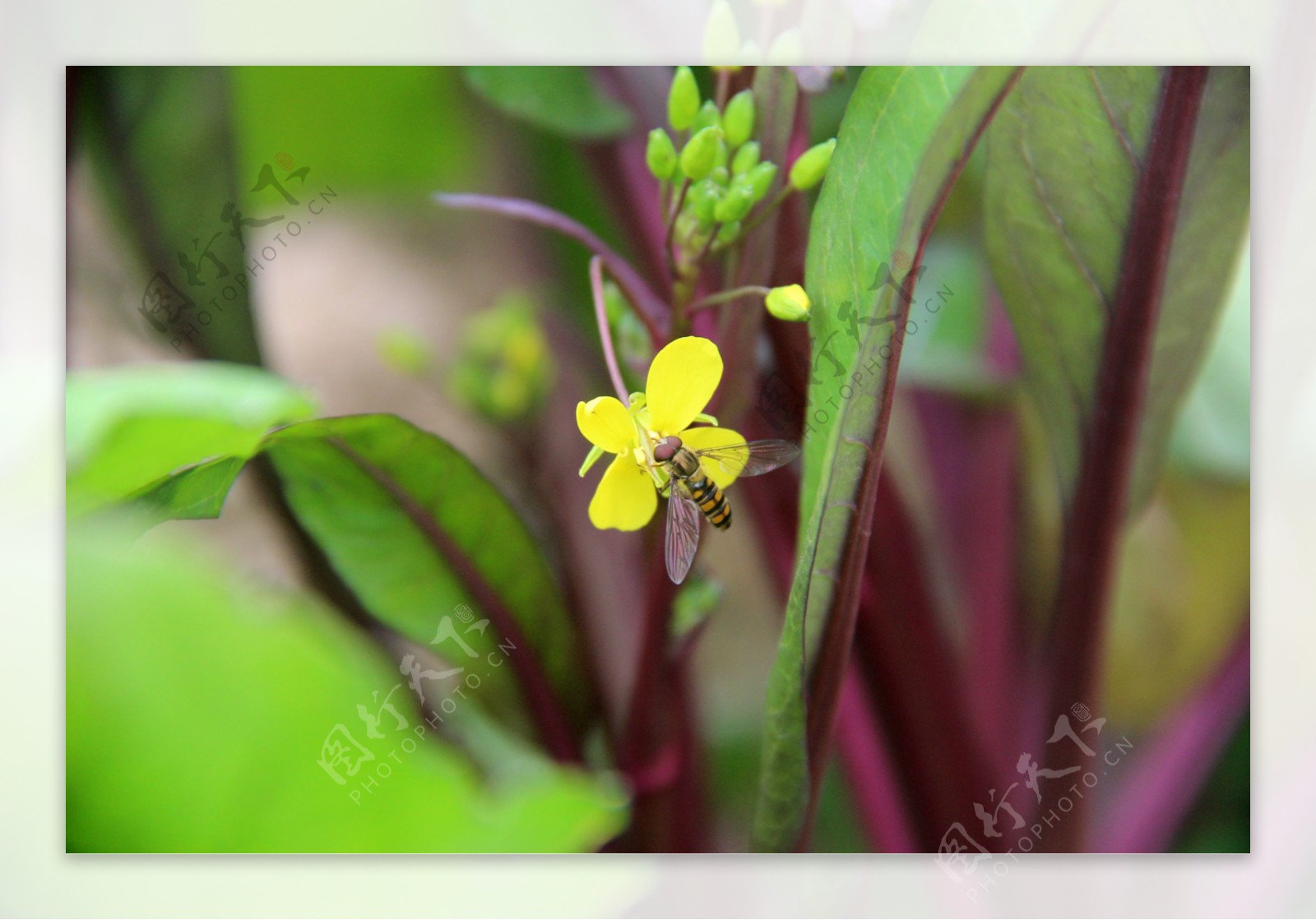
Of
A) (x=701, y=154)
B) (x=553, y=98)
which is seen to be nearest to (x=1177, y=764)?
(x=701, y=154)

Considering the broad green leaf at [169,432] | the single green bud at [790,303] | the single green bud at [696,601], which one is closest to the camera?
the broad green leaf at [169,432]

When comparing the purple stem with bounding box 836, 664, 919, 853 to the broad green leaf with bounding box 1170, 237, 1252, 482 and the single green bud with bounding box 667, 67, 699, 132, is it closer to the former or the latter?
the broad green leaf with bounding box 1170, 237, 1252, 482

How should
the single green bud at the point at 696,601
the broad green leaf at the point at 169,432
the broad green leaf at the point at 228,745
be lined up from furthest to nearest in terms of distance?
the single green bud at the point at 696,601 → the broad green leaf at the point at 169,432 → the broad green leaf at the point at 228,745

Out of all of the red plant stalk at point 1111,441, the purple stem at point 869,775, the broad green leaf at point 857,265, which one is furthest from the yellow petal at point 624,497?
the red plant stalk at point 1111,441

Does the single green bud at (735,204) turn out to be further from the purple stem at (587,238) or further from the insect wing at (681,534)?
the insect wing at (681,534)

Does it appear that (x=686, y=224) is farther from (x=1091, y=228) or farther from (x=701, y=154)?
(x=1091, y=228)

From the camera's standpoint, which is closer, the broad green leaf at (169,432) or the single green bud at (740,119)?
the broad green leaf at (169,432)
